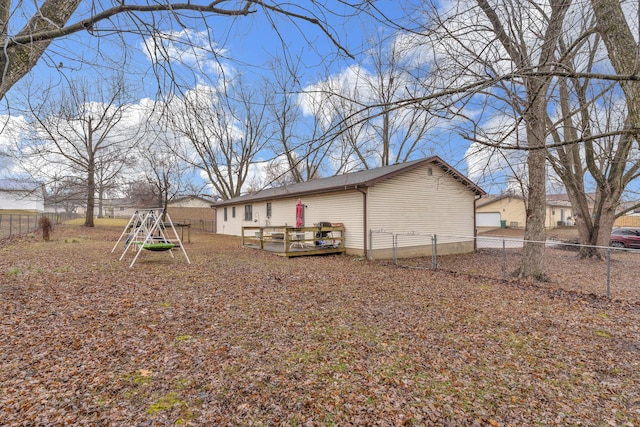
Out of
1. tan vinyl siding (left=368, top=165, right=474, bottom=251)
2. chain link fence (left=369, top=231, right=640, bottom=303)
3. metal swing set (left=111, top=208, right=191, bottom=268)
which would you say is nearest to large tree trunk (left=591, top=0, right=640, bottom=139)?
chain link fence (left=369, top=231, right=640, bottom=303)

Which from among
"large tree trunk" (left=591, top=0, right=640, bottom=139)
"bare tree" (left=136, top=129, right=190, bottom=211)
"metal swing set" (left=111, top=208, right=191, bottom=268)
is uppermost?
"bare tree" (left=136, top=129, right=190, bottom=211)

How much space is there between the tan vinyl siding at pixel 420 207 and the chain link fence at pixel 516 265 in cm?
18

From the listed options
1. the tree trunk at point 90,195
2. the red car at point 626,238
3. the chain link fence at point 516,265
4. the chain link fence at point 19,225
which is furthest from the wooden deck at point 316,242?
the tree trunk at point 90,195

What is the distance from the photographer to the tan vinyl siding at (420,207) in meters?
11.3

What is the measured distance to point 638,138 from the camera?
2.68m

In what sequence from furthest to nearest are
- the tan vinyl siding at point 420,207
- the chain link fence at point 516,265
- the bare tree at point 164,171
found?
the bare tree at point 164,171, the tan vinyl siding at point 420,207, the chain link fence at point 516,265

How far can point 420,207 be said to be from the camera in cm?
1256

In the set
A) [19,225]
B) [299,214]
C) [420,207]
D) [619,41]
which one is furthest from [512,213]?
[19,225]

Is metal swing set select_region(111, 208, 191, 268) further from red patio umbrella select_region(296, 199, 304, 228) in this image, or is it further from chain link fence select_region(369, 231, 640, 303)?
chain link fence select_region(369, 231, 640, 303)

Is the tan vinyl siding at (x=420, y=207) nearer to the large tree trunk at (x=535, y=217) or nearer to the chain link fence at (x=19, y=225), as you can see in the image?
the large tree trunk at (x=535, y=217)

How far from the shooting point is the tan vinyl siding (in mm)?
11297

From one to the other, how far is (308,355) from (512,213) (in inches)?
1413

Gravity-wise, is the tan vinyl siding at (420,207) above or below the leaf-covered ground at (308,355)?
above

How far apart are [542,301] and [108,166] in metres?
27.3
